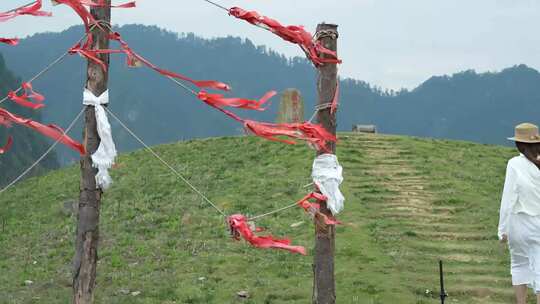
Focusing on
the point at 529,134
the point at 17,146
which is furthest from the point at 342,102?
the point at 529,134

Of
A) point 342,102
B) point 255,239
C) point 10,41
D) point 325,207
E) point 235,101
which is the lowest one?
point 255,239

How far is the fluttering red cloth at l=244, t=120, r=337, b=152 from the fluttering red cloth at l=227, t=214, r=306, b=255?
936mm

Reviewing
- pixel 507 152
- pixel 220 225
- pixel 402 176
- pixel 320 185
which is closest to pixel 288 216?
pixel 220 225

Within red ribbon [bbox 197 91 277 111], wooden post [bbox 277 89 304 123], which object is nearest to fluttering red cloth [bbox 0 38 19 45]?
red ribbon [bbox 197 91 277 111]

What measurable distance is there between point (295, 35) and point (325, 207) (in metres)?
2.12

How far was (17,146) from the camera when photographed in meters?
76.4

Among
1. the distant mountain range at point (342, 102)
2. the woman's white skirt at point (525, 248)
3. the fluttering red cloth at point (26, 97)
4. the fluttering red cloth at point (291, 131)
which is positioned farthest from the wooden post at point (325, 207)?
the distant mountain range at point (342, 102)

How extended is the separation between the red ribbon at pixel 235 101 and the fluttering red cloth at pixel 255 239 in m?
1.21

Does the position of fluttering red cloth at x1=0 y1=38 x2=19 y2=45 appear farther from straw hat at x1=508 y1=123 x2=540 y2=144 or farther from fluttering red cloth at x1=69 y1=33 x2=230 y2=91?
straw hat at x1=508 y1=123 x2=540 y2=144

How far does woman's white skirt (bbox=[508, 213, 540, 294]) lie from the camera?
8328 millimetres

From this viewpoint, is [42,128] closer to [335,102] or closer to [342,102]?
[335,102]

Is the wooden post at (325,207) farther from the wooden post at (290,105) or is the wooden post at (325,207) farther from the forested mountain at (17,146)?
the forested mountain at (17,146)

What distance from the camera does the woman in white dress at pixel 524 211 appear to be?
330 inches

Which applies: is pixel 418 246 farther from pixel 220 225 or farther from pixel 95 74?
pixel 95 74
